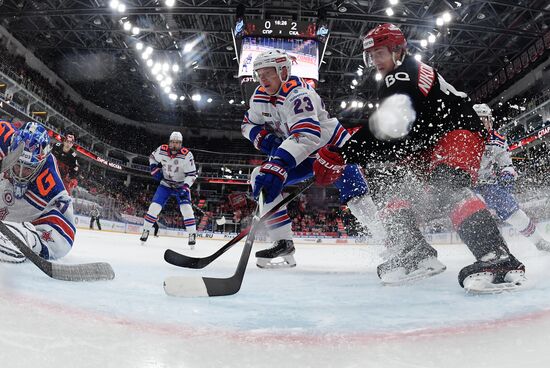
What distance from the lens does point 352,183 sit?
2.48 m

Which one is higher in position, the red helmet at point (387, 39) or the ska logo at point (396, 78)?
the red helmet at point (387, 39)

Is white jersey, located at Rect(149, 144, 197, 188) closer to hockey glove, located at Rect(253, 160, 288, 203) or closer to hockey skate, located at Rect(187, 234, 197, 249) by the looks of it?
hockey skate, located at Rect(187, 234, 197, 249)

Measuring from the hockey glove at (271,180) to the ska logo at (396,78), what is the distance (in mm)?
721

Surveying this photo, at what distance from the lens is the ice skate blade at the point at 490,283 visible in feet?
4.92

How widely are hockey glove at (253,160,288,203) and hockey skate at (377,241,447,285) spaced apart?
2.38 feet

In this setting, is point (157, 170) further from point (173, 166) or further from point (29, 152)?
point (29, 152)

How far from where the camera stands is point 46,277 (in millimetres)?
1661

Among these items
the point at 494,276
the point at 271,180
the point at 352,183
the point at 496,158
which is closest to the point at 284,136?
the point at 352,183

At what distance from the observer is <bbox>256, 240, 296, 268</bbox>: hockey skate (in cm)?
295

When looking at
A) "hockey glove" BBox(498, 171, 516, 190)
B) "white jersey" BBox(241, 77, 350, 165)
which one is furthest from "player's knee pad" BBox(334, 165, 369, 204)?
"hockey glove" BBox(498, 171, 516, 190)

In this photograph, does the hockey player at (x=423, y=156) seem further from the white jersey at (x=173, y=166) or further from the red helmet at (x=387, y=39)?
the white jersey at (x=173, y=166)

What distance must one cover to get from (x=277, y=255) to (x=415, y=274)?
1298 mm

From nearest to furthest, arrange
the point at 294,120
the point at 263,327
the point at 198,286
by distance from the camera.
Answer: the point at 263,327
the point at 198,286
the point at 294,120

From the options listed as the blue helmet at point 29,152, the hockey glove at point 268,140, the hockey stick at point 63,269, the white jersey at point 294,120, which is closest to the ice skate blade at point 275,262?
the hockey glove at point 268,140
